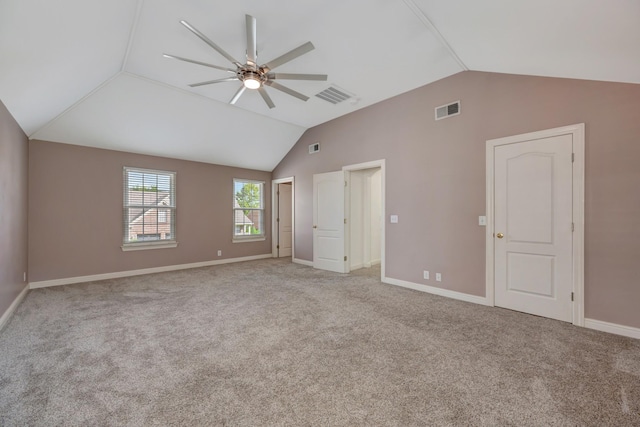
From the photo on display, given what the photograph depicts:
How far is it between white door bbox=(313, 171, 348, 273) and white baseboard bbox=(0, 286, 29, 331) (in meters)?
4.71

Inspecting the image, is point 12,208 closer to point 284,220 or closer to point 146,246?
point 146,246

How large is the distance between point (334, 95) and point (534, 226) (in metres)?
3.55

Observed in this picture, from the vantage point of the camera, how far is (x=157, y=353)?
2371 mm

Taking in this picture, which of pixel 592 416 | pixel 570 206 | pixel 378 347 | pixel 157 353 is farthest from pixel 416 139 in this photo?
pixel 157 353

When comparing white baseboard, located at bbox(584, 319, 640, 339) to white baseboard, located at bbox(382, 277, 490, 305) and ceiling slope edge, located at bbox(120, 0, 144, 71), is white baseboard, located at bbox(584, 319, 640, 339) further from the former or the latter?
ceiling slope edge, located at bbox(120, 0, 144, 71)

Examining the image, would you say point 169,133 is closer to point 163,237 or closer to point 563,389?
point 163,237

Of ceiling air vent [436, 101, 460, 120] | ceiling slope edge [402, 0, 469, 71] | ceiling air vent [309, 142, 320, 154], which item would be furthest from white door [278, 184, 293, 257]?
ceiling slope edge [402, 0, 469, 71]

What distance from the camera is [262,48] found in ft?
10.5

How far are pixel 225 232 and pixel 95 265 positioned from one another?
2.60m

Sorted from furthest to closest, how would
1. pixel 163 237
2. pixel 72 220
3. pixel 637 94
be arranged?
pixel 163 237 → pixel 72 220 → pixel 637 94

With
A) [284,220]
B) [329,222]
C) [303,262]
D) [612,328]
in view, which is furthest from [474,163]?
[284,220]

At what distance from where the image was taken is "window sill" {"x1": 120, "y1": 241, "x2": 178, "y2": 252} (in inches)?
209

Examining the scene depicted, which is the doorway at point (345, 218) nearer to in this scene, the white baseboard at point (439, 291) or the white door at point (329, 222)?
the white door at point (329, 222)

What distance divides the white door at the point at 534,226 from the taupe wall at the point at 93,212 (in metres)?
5.96
